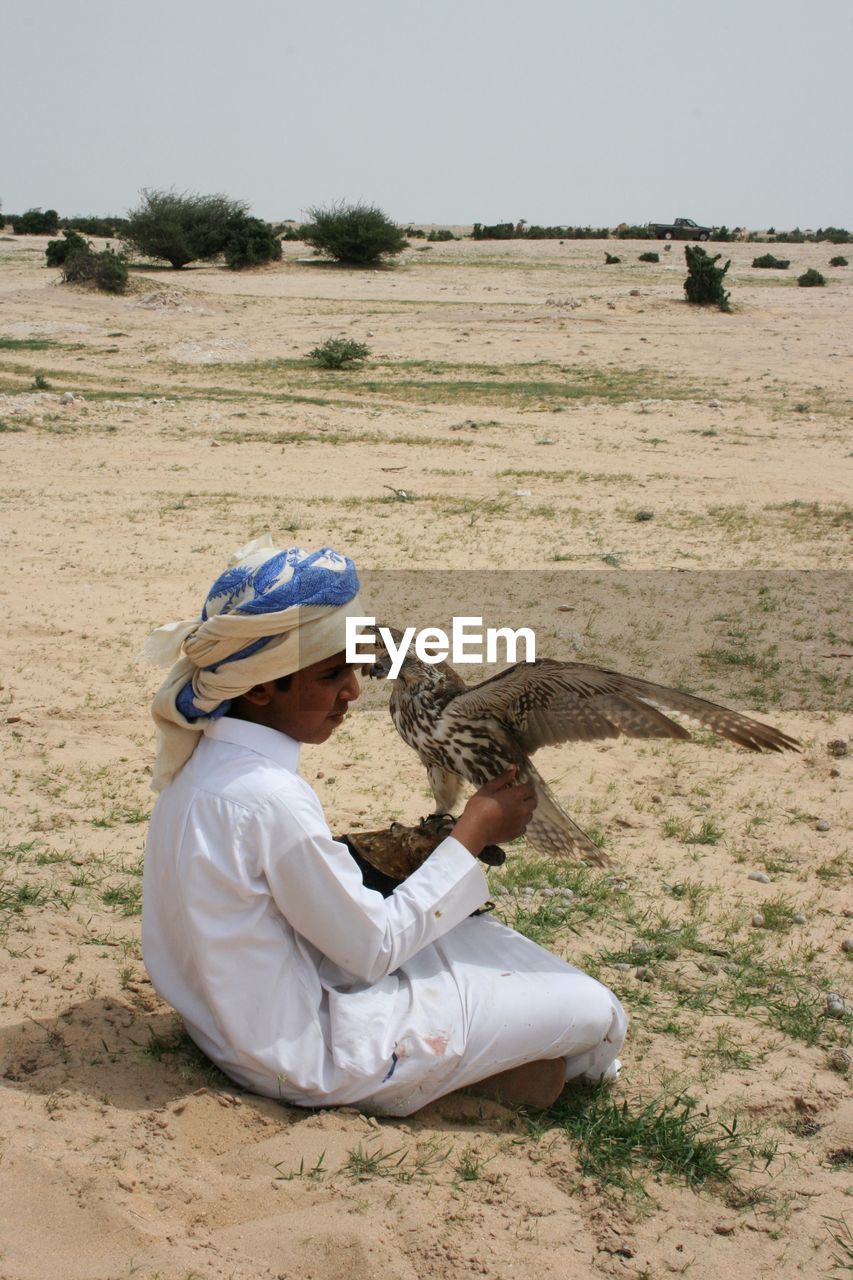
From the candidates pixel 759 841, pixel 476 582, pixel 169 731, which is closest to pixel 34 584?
pixel 476 582

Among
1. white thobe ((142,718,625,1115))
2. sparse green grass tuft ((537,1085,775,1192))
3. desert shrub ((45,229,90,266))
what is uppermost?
desert shrub ((45,229,90,266))

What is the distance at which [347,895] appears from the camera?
2.44 m

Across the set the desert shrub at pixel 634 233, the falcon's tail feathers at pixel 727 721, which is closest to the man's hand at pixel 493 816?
Result: the falcon's tail feathers at pixel 727 721

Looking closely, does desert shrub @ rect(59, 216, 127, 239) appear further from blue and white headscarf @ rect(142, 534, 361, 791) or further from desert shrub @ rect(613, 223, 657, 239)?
blue and white headscarf @ rect(142, 534, 361, 791)

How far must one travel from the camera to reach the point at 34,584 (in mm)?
7809

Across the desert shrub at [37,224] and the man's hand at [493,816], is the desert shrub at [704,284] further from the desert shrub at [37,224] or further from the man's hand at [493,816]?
the desert shrub at [37,224]

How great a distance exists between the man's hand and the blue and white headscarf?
0.50m

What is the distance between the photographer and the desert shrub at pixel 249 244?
112 ft

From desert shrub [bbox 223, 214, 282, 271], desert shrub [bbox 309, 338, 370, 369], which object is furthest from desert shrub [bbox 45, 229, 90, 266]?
desert shrub [bbox 309, 338, 370, 369]

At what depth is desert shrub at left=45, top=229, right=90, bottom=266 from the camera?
2881cm

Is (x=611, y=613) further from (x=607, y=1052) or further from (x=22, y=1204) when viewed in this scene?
(x=22, y=1204)

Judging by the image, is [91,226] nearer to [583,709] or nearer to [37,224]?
[37,224]

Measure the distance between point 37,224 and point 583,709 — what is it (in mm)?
51389

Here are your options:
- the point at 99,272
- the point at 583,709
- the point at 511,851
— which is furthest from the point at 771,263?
the point at 583,709
